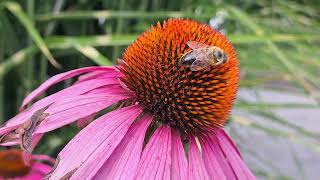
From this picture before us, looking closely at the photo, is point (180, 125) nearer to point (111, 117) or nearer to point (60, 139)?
point (111, 117)

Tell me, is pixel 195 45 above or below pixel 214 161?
above

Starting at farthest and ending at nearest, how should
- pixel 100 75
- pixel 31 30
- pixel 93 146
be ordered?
1. pixel 31 30
2. pixel 100 75
3. pixel 93 146

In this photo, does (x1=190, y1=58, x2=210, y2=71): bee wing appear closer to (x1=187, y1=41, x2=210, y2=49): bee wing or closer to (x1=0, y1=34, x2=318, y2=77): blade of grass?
(x1=187, y1=41, x2=210, y2=49): bee wing

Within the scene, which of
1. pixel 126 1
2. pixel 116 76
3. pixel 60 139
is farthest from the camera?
pixel 126 1

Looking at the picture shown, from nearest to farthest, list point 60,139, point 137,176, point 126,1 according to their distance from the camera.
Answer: point 137,176 < point 60,139 < point 126,1

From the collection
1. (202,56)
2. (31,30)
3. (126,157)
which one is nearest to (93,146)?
(126,157)

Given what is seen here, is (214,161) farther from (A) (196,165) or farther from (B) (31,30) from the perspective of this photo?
(B) (31,30)

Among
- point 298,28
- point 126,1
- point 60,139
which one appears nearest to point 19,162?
point 60,139
